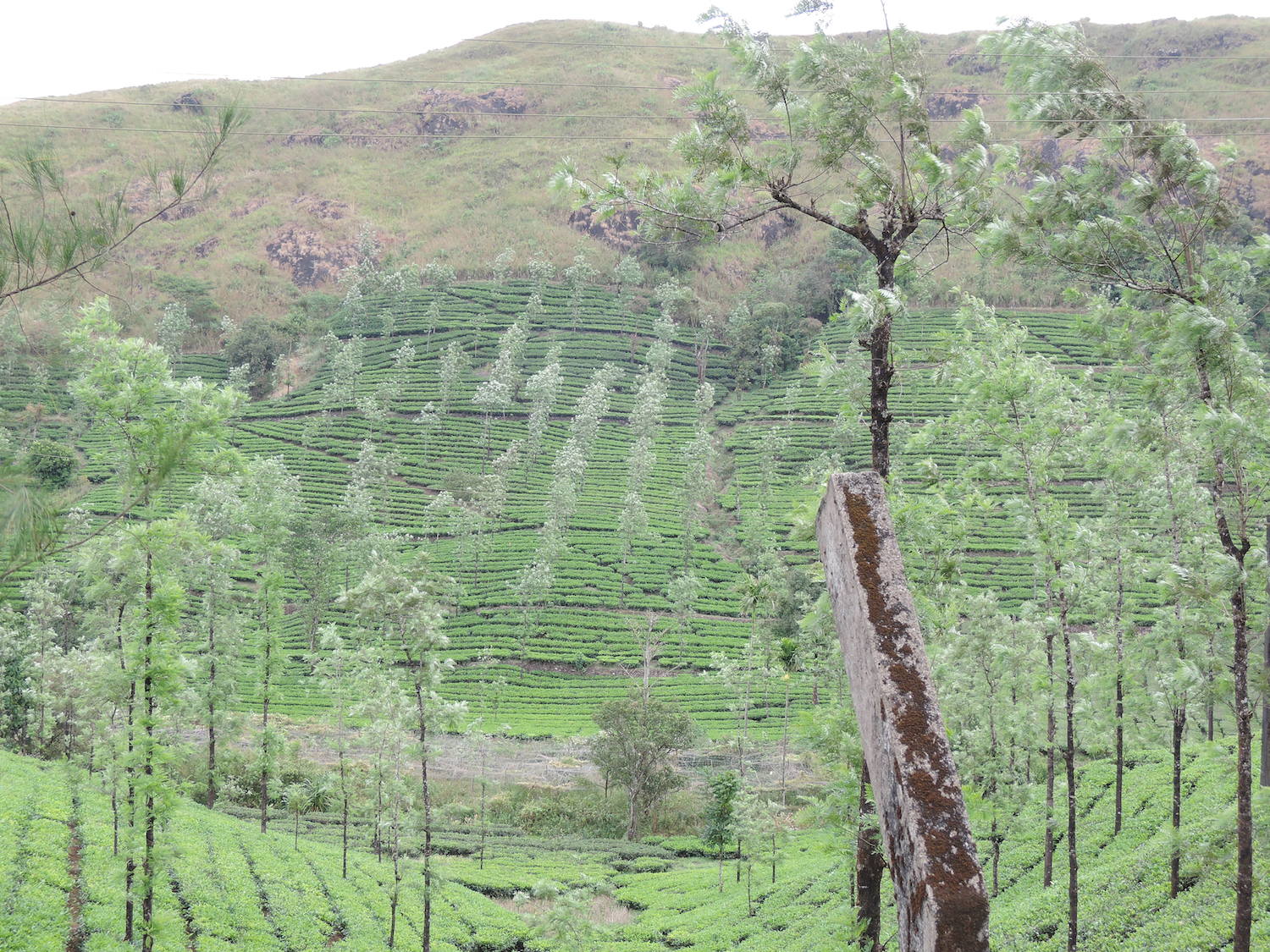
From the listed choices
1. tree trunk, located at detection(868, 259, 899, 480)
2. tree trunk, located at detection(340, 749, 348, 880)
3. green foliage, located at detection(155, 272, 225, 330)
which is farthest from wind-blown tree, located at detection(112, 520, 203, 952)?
green foliage, located at detection(155, 272, 225, 330)

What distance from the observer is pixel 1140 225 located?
218 inches

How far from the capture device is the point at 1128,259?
5719 mm

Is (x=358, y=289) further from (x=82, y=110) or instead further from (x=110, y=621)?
(x=82, y=110)

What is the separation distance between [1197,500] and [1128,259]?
25.1 feet

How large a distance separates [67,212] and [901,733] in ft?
21.7

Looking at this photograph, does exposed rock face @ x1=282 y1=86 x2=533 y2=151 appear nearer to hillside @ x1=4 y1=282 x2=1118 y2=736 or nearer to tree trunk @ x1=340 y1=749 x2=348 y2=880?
hillside @ x1=4 y1=282 x2=1118 y2=736

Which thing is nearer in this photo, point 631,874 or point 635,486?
point 631,874

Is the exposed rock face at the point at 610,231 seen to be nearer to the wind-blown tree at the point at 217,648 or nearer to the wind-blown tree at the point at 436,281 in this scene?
the wind-blown tree at the point at 436,281

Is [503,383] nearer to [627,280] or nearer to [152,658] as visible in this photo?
[627,280]

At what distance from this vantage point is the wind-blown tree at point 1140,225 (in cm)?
520

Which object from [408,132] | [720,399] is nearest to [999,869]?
[720,399]

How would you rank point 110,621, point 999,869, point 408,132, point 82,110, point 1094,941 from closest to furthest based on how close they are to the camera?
point 1094,941 → point 999,869 → point 110,621 → point 82,110 → point 408,132

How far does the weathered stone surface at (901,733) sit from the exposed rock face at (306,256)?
380 ft

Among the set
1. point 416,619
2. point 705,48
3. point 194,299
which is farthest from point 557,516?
point 705,48
